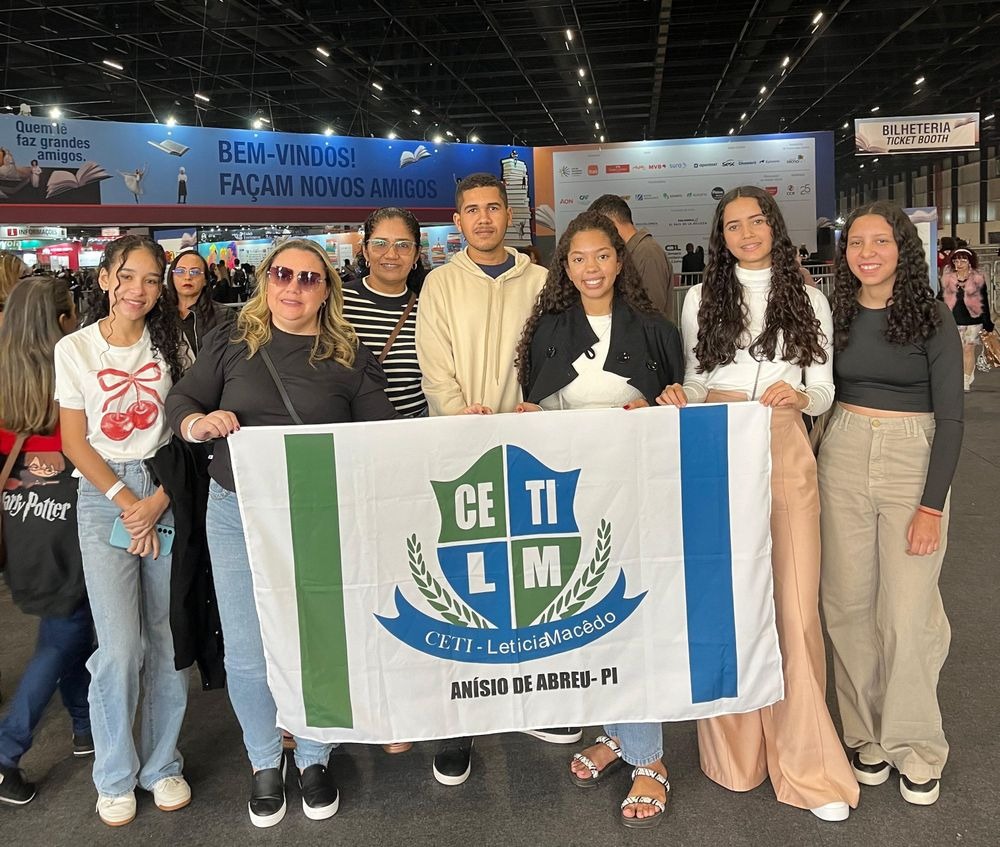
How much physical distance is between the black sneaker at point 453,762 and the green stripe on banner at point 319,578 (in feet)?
1.44

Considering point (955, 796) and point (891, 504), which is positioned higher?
point (891, 504)

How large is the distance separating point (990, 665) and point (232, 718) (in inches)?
110

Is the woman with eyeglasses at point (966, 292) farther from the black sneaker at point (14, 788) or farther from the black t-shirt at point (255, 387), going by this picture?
the black sneaker at point (14, 788)

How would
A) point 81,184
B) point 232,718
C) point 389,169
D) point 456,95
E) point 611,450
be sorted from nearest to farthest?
point 611,450 → point 232,718 → point 81,184 → point 389,169 → point 456,95

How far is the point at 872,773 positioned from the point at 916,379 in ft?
3.69

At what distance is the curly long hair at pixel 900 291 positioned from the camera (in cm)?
228

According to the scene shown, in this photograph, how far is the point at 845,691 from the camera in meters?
2.56

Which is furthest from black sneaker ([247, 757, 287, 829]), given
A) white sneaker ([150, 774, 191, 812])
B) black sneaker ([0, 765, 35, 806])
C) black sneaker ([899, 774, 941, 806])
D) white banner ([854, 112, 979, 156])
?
white banner ([854, 112, 979, 156])

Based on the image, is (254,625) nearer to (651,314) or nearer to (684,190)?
(651,314)

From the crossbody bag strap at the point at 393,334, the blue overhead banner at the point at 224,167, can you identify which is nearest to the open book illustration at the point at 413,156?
the blue overhead banner at the point at 224,167

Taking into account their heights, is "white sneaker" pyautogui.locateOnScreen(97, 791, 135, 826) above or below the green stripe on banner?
below

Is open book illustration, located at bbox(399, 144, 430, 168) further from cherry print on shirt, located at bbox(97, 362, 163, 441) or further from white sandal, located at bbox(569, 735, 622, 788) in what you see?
white sandal, located at bbox(569, 735, 622, 788)

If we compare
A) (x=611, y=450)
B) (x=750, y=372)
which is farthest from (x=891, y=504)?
(x=611, y=450)

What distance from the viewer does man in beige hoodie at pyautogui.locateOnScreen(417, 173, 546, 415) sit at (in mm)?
2674
